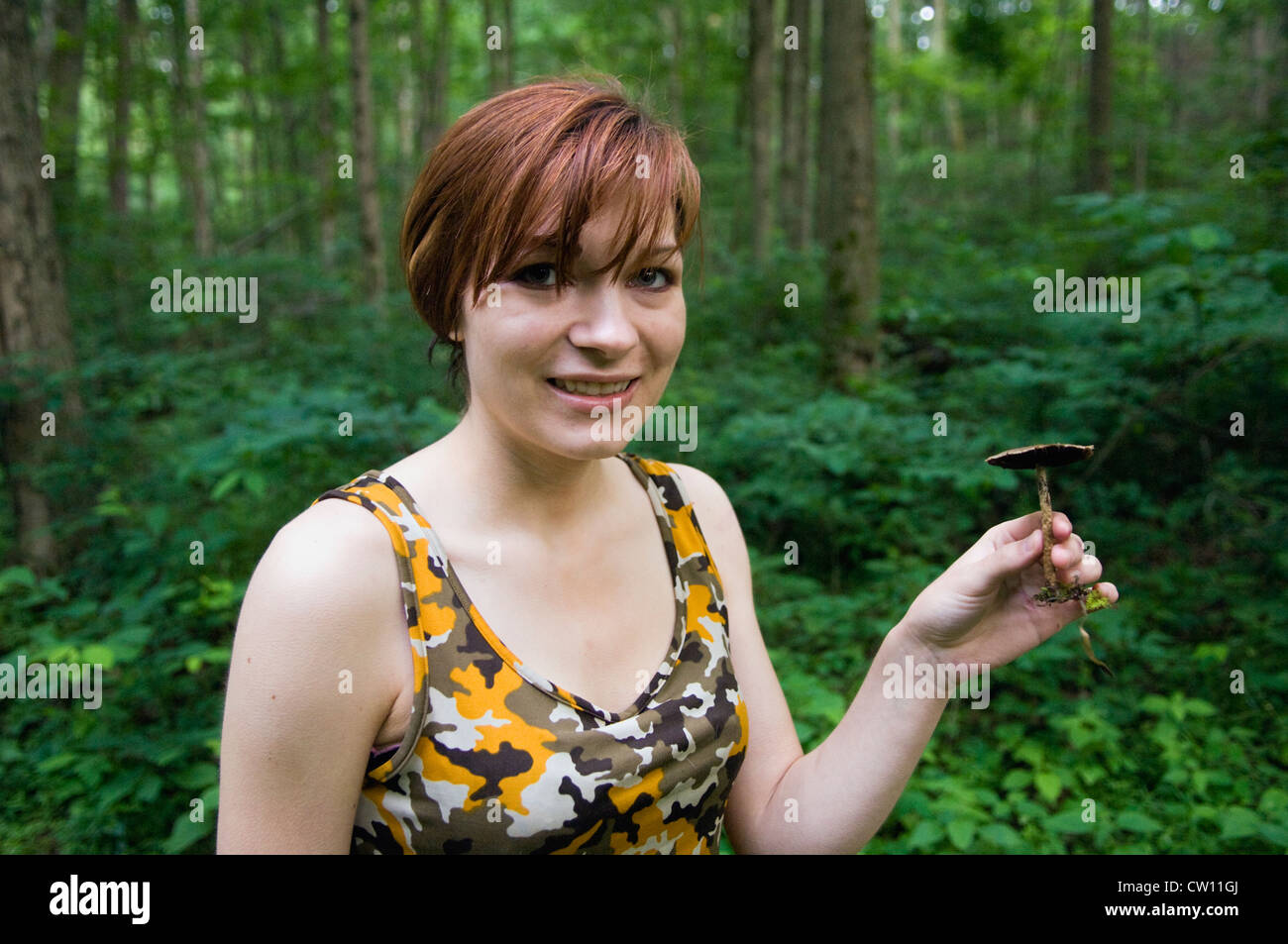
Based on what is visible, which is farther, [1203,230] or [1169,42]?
[1169,42]

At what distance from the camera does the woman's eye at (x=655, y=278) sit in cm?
155

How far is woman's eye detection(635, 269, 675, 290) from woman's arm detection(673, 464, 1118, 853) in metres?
0.52

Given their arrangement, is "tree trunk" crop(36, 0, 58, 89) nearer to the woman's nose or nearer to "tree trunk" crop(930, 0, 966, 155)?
the woman's nose

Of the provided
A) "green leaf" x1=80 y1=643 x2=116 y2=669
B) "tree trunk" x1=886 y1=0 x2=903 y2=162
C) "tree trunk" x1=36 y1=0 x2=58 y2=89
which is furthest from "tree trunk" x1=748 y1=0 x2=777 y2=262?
"tree trunk" x1=886 y1=0 x2=903 y2=162

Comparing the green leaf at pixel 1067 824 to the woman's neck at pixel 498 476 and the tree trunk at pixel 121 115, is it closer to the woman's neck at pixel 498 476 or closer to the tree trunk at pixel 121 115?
the woman's neck at pixel 498 476

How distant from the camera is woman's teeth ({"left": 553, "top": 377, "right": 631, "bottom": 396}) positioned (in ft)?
4.87

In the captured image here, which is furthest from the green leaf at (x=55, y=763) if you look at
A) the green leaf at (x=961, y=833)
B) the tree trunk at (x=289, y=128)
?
the tree trunk at (x=289, y=128)

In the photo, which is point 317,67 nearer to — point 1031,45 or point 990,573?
point 990,573

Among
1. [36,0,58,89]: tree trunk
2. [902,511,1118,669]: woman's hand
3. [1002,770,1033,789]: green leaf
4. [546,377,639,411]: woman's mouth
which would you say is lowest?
[1002,770,1033,789]: green leaf

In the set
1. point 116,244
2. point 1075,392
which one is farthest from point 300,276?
point 1075,392

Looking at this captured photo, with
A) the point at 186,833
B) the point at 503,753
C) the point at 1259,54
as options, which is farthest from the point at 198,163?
the point at 1259,54

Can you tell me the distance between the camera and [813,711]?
3.22 m

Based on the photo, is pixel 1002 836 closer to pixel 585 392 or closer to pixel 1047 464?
pixel 1047 464

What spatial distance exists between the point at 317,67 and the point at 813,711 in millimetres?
12884
